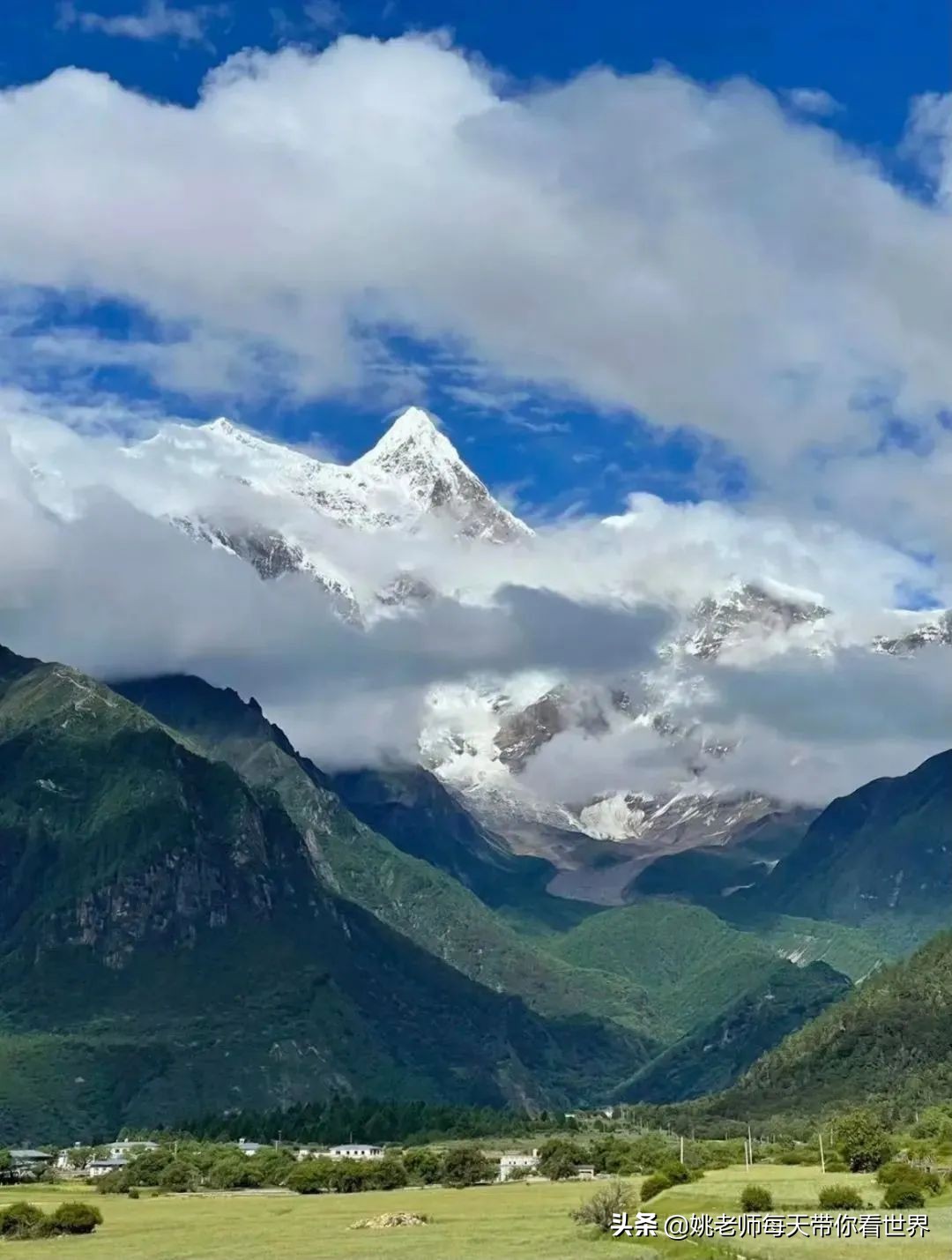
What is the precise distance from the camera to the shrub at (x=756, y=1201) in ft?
543

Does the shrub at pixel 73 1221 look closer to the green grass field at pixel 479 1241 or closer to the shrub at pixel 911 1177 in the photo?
the green grass field at pixel 479 1241

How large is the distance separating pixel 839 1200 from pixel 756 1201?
7.63m

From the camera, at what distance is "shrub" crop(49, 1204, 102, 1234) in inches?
7633

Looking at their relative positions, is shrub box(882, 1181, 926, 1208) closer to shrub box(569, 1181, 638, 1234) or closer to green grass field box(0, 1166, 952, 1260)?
green grass field box(0, 1166, 952, 1260)

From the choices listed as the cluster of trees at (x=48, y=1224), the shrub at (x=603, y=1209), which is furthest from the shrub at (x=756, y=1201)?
the cluster of trees at (x=48, y=1224)

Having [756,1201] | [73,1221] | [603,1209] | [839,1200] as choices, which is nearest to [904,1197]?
[839,1200]

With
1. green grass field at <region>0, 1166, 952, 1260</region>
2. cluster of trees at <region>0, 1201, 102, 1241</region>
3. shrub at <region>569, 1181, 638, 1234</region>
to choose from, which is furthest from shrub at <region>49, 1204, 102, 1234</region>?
shrub at <region>569, 1181, 638, 1234</region>

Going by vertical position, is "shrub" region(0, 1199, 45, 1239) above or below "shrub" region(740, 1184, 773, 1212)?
below

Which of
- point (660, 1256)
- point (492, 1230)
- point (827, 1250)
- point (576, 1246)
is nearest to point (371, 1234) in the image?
point (492, 1230)

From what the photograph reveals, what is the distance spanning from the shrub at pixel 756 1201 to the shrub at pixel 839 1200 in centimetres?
446

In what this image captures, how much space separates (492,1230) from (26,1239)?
4876 cm

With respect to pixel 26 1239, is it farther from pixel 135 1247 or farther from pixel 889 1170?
pixel 889 1170

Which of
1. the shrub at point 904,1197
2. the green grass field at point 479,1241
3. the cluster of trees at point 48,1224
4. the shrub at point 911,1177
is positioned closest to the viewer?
the green grass field at point 479,1241

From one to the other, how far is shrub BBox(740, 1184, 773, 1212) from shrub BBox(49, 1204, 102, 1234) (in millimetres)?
66096
